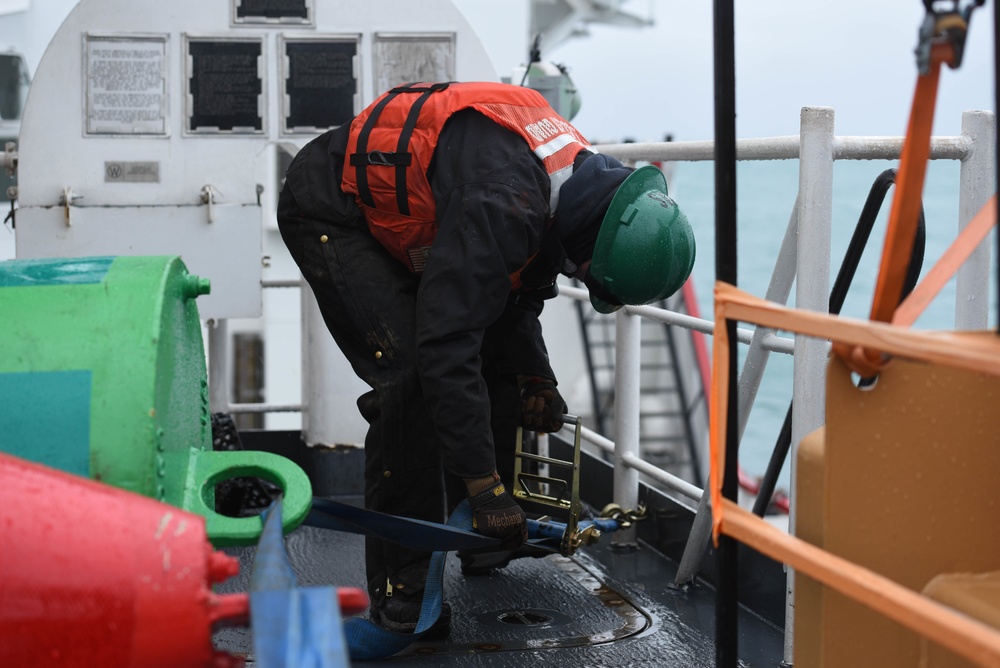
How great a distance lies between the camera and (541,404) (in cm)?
327

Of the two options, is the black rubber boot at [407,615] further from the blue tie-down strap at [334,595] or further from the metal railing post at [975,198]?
the metal railing post at [975,198]

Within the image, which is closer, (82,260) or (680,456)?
(82,260)

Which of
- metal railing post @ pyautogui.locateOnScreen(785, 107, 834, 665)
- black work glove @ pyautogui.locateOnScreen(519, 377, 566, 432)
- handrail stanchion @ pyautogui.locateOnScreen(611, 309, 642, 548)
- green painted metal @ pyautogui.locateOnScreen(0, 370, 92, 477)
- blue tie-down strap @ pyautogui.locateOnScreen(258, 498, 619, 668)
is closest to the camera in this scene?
blue tie-down strap @ pyautogui.locateOnScreen(258, 498, 619, 668)

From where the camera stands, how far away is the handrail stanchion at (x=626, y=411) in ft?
11.7

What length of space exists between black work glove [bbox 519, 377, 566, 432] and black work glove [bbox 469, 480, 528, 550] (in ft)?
2.10

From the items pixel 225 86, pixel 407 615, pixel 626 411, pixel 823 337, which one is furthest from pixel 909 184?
pixel 225 86

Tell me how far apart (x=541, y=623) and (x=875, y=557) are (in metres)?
1.53

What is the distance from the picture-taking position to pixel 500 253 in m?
2.52

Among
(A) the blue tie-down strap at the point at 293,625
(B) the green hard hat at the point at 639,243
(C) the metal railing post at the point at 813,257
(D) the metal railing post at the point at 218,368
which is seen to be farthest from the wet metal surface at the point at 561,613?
(A) the blue tie-down strap at the point at 293,625

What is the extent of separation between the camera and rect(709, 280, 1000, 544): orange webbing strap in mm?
1234

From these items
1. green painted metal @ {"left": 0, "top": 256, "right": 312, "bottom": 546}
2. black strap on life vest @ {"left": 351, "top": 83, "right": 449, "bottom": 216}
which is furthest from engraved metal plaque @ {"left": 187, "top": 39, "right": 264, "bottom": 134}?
green painted metal @ {"left": 0, "top": 256, "right": 312, "bottom": 546}

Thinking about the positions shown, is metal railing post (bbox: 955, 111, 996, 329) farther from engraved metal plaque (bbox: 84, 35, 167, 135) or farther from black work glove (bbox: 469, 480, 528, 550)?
engraved metal plaque (bbox: 84, 35, 167, 135)

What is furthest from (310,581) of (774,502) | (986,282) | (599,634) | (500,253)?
(774,502)

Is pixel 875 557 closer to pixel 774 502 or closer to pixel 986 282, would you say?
pixel 986 282
